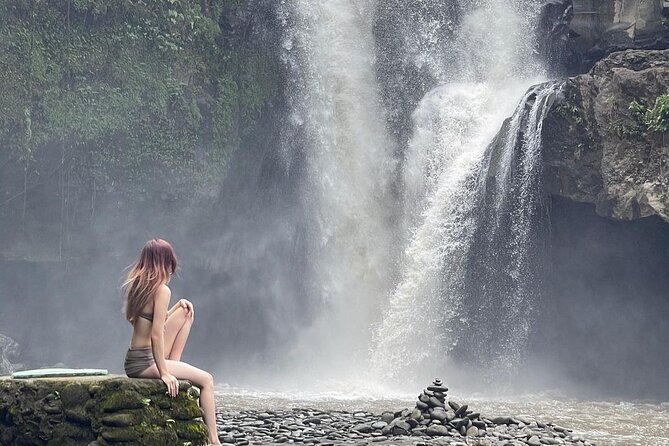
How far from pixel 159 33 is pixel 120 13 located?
1255 millimetres

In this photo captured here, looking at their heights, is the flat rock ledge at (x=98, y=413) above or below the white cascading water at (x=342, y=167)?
below

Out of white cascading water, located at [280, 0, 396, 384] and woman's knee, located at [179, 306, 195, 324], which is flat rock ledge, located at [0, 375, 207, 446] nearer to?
woman's knee, located at [179, 306, 195, 324]

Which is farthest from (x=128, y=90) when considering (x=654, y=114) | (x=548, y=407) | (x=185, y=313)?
(x=185, y=313)

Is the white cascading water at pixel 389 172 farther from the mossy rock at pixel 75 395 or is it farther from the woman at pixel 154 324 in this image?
the mossy rock at pixel 75 395

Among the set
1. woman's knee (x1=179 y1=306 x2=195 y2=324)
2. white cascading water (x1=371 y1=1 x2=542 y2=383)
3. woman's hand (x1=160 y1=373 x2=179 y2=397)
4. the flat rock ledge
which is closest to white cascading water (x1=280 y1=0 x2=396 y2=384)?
white cascading water (x1=371 y1=1 x2=542 y2=383)

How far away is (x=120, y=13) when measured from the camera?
27297 millimetres

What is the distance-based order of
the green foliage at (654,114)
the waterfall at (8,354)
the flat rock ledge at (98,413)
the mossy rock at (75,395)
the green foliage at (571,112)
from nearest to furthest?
Result: the flat rock ledge at (98,413)
the mossy rock at (75,395)
the green foliage at (654,114)
the green foliage at (571,112)
the waterfall at (8,354)

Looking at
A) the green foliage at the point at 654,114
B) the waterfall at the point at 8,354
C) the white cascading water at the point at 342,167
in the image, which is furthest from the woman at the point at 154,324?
the waterfall at the point at 8,354

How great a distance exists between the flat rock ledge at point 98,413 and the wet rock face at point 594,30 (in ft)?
62.3

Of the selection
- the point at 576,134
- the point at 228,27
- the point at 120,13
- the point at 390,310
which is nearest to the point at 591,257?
the point at 576,134

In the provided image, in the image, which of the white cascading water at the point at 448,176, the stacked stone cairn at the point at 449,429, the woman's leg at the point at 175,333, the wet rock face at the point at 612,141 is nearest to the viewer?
the woman's leg at the point at 175,333

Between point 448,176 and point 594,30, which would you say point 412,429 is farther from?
point 594,30

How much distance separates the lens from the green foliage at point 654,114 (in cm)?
2039

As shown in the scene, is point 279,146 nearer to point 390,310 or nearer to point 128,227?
point 128,227
